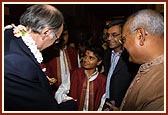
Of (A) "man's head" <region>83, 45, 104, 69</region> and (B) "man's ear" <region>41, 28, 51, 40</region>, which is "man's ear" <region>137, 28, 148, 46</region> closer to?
(B) "man's ear" <region>41, 28, 51, 40</region>

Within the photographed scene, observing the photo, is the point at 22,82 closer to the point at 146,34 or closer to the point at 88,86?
the point at 146,34

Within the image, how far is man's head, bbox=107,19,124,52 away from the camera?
116 inches

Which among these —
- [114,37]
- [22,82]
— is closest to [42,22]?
[22,82]

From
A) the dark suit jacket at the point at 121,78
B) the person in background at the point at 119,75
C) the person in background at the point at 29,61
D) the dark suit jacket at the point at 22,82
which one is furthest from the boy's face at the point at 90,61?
the dark suit jacket at the point at 22,82

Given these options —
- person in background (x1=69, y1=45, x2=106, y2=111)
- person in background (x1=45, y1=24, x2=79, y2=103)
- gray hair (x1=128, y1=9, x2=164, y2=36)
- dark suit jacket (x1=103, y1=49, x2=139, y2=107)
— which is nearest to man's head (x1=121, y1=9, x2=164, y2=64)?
gray hair (x1=128, y1=9, x2=164, y2=36)

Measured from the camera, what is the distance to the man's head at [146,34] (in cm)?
178

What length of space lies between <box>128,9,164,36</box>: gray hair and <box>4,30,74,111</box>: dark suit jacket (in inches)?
28.2

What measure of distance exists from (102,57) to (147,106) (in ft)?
5.32

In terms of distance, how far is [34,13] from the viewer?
1.95m

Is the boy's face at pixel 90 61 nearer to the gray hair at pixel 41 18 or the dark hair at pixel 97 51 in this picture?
the dark hair at pixel 97 51

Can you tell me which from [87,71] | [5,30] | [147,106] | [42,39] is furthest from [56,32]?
[87,71]

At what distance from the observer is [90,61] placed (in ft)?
10.4

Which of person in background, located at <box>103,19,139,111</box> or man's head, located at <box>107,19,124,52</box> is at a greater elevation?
man's head, located at <box>107,19,124,52</box>

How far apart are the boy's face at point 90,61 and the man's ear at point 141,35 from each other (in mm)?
1356
